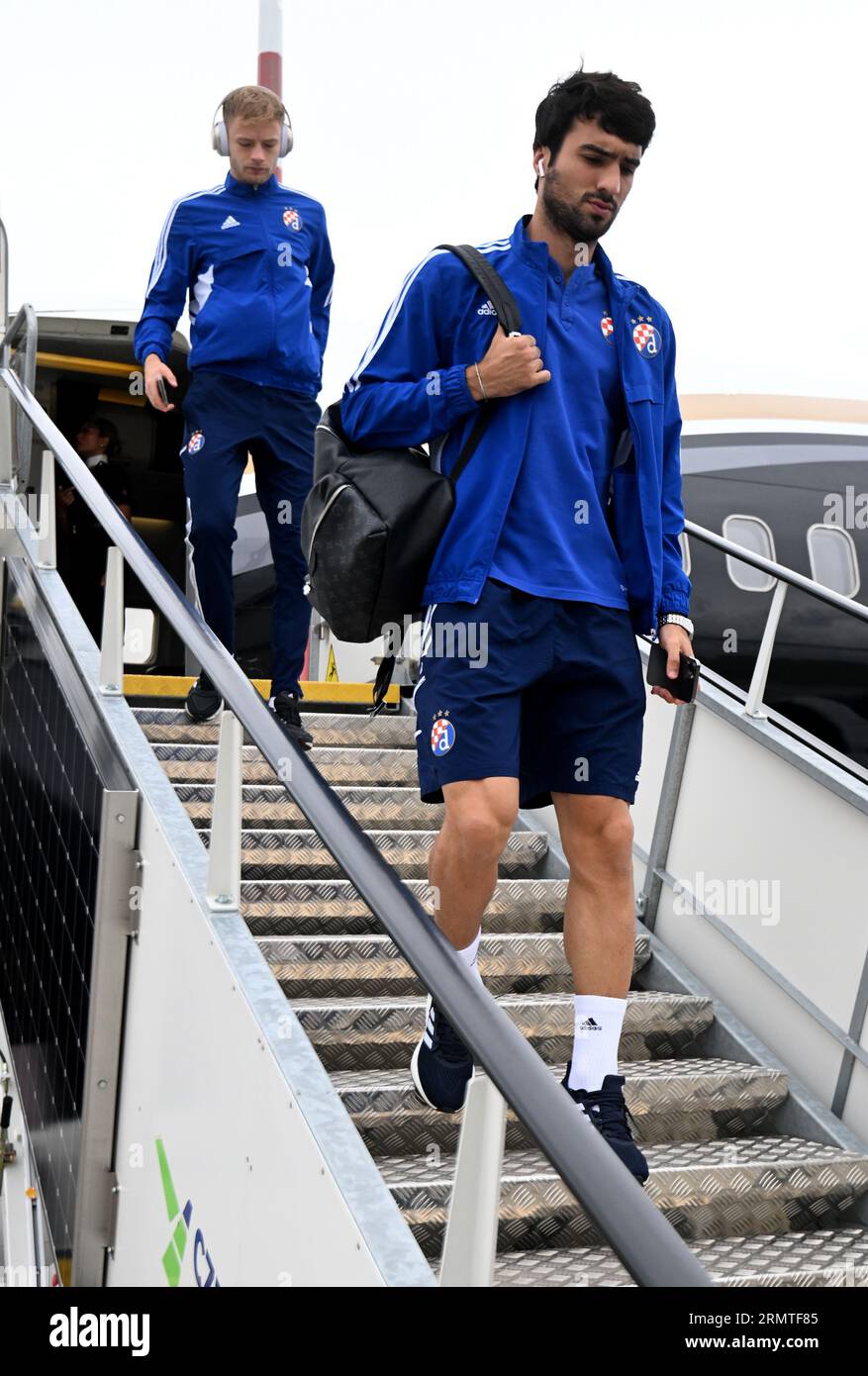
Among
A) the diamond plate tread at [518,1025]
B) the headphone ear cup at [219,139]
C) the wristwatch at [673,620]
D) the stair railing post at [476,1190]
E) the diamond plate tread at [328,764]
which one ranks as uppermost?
the headphone ear cup at [219,139]

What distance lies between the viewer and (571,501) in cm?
277

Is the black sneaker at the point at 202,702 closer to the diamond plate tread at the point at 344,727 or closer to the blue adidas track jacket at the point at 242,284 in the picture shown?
the diamond plate tread at the point at 344,727

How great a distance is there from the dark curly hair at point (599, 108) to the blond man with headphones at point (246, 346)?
2.09 metres

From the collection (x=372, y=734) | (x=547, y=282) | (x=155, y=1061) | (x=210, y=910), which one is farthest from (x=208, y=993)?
(x=372, y=734)

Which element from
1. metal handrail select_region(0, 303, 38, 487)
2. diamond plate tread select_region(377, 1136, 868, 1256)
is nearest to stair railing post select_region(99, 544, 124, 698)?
diamond plate tread select_region(377, 1136, 868, 1256)

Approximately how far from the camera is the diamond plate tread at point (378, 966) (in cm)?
408

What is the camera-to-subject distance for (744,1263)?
319 cm

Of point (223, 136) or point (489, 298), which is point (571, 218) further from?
point (223, 136)

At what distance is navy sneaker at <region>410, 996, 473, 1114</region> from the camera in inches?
108

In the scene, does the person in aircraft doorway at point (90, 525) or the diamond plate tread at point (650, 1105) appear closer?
the diamond plate tread at point (650, 1105)

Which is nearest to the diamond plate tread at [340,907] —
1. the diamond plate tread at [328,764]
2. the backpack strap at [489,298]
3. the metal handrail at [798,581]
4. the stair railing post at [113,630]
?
the diamond plate tread at [328,764]

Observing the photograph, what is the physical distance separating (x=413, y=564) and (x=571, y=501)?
32cm

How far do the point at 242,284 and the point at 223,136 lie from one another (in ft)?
1.54

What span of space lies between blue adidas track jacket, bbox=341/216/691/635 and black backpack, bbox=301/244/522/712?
3cm
